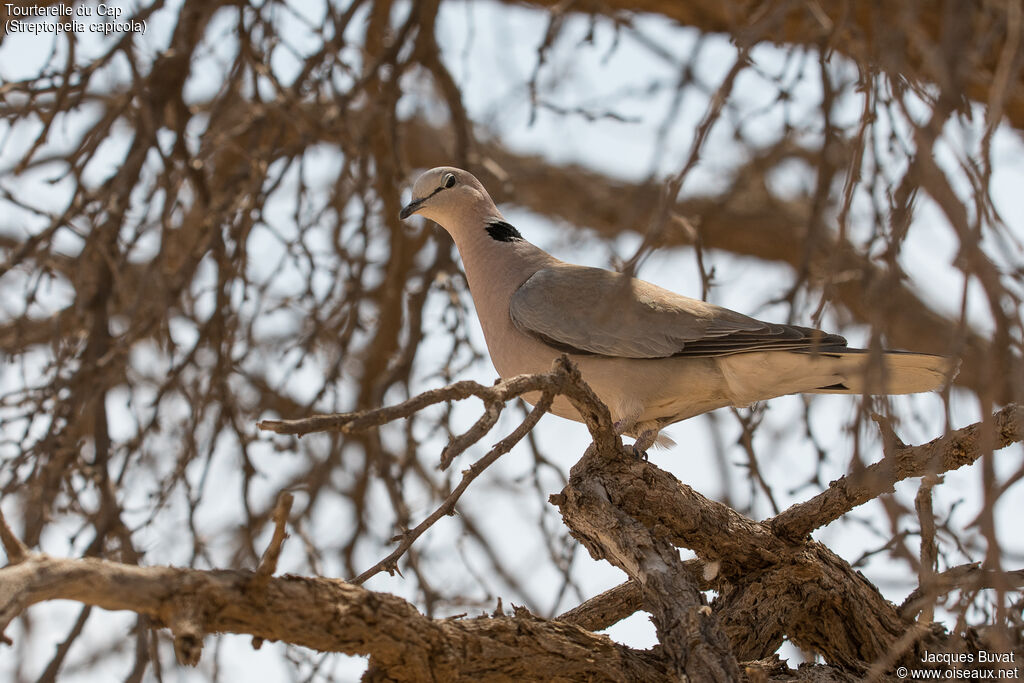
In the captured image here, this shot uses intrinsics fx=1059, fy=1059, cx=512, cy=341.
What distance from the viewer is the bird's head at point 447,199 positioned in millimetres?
4395

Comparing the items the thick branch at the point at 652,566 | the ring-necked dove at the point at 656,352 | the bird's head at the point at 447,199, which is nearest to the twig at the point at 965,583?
the thick branch at the point at 652,566

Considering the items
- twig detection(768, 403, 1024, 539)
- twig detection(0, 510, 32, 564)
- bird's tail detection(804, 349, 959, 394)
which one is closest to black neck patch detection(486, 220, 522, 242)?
bird's tail detection(804, 349, 959, 394)

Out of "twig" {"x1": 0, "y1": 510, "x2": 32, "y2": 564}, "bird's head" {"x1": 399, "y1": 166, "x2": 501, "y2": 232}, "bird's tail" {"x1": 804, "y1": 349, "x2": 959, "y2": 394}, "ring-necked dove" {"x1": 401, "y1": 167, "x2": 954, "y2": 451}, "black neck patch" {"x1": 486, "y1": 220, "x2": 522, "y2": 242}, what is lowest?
"twig" {"x1": 0, "y1": 510, "x2": 32, "y2": 564}

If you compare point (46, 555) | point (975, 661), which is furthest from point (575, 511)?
point (46, 555)

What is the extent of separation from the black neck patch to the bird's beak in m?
0.30

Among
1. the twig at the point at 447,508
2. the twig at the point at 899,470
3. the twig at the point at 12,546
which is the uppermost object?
the twig at the point at 899,470

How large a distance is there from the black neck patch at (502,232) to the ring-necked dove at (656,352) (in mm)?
358

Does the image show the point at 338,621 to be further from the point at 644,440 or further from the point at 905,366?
the point at 905,366

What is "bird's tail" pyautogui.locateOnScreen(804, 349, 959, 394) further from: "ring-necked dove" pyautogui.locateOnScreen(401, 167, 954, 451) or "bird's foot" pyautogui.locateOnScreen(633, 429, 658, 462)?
"bird's foot" pyautogui.locateOnScreen(633, 429, 658, 462)

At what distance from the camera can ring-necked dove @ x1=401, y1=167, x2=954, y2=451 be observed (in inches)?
142

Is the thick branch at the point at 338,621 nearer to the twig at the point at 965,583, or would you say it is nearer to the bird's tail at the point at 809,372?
the twig at the point at 965,583

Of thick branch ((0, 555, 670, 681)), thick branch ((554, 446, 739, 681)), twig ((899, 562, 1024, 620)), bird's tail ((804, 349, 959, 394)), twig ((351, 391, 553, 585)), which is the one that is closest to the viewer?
twig ((899, 562, 1024, 620))

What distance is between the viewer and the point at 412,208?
172 inches

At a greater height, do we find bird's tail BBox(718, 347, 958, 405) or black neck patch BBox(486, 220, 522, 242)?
black neck patch BBox(486, 220, 522, 242)
